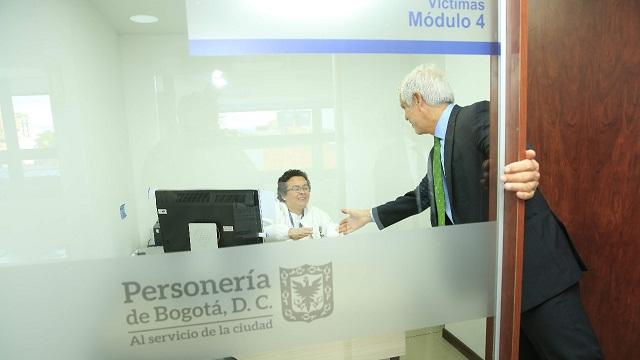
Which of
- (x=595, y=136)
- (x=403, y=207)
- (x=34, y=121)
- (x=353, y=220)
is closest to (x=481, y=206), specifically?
(x=403, y=207)

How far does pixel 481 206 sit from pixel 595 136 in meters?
0.74

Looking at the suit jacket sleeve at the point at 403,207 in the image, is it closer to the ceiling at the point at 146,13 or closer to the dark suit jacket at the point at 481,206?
the dark suit jacket at the point at 481,206

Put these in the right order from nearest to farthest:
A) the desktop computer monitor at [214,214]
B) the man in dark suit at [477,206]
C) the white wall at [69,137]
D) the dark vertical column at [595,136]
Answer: the white wall at [69,137]
the desktop computer monitor at [214,214]
the man in dark suit at [477,206]
the dark vertical column at [595,136]

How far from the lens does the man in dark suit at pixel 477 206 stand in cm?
111

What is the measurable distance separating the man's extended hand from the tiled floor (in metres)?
0.52

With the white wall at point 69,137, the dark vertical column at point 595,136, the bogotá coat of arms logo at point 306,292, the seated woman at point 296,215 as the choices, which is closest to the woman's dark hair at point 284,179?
the seated woman at point 296,215

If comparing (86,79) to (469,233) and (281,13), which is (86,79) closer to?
(281,13)

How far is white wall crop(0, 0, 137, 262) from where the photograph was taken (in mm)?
856

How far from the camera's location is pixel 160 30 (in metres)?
0.92

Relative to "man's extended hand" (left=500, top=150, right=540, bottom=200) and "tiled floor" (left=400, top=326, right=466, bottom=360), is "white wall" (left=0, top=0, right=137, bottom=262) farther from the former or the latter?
"man's extended hand" (left=500, top=150, right=540, bottom=200)

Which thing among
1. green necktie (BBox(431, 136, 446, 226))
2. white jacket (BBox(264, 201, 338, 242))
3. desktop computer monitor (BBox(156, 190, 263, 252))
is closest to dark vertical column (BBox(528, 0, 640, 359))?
green necktie (BBox(431, 136, 446, 226))

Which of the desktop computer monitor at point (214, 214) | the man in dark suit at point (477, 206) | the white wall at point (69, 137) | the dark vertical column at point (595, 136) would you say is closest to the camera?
the white wall at point (69, 137)

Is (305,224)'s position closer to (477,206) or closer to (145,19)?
(477,206)

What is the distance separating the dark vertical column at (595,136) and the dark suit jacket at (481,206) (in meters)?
0.45
